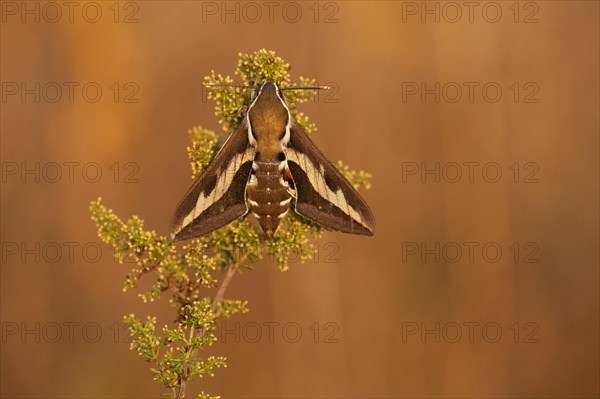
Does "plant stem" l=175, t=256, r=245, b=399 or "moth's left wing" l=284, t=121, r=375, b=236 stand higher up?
"moth's left wing" l=284, t=121, r=375, b=236

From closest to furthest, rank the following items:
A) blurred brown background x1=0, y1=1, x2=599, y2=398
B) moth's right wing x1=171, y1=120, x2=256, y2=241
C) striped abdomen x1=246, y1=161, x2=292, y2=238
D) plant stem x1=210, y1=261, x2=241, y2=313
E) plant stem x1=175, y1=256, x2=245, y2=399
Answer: plant stem x1=175, y1=256, x2=245, y2=399, plant stem x1=210, y1=261, x2=241, y2=313, striped abdomen x1=246, y1=161, x2=292, y2=238, moth's right wing x1=171, y1=120, x2=256, y2=241, blurred brown background x1=0, y1=1, x2=599, y2=398

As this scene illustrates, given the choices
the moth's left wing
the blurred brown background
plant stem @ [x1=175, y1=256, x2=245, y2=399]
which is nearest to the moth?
the moth's left wing

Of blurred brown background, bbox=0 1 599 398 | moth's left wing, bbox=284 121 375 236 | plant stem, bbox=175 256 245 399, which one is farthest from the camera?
blurred brown background, bbox=0 1 599 398

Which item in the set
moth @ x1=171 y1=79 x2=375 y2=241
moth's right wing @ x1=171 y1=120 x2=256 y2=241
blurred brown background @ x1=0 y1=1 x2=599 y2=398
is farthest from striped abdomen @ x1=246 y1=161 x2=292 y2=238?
blurred brown background @ x1=0 y1=1 x2=599 y2=398

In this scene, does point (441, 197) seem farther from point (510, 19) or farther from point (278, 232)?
point (278, 232)

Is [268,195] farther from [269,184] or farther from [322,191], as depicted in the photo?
[322,191]

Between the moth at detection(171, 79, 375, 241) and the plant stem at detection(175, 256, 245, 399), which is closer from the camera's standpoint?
the plant stem at detection(175, 256, 245, 399)

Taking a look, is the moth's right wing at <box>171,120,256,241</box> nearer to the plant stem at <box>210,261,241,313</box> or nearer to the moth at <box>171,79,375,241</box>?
the moth at <box>171,79,375,241</box>
